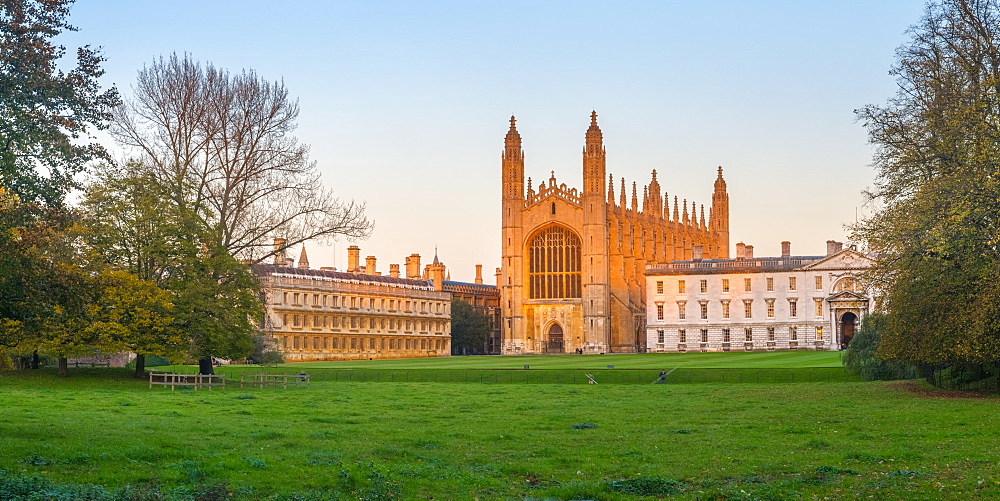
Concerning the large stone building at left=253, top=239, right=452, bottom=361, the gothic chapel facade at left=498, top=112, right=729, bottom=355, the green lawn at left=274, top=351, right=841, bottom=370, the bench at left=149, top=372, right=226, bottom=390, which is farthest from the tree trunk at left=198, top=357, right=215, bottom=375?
Result: the gothic chapel facade at left=498, top=112, right=729, bottom=355

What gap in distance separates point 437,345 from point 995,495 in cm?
9806

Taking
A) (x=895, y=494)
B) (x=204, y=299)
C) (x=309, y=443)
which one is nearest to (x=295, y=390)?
(x=204, y=299)

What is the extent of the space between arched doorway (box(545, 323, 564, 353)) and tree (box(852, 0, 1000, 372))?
77.3 m

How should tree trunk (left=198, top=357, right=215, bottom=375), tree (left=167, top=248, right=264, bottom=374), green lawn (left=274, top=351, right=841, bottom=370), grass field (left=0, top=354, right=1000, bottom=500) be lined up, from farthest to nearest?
green lawn (left=274, top=351, right=841, bottom=370) → tree trunk (left=198, top=357, right=215, bottom=375) → tree (left=167, top=248, right=264, bottom=374) → grass field (left=0, top=354, right=1000, bottom=500)

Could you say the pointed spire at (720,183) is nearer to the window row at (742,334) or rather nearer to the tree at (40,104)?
the window row at (742,334)

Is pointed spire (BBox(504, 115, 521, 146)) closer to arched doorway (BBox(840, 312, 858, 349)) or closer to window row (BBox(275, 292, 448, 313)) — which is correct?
window row (BBox(275, 292, 448, 313))

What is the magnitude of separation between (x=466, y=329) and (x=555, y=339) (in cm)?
999

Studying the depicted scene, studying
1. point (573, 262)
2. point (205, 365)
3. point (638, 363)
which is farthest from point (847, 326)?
point (205, 365)

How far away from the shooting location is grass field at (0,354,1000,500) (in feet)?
45.5

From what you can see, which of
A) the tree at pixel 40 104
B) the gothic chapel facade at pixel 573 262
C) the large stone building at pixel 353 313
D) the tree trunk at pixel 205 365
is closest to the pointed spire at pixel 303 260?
the large stone building at pixel 353 313

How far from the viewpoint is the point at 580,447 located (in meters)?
18.4

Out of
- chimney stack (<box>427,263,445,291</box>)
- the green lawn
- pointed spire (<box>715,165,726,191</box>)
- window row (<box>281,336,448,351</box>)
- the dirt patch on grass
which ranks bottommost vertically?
the dirt patch on grass

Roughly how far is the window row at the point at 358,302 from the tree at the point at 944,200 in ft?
217

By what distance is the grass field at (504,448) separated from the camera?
1388 cm
